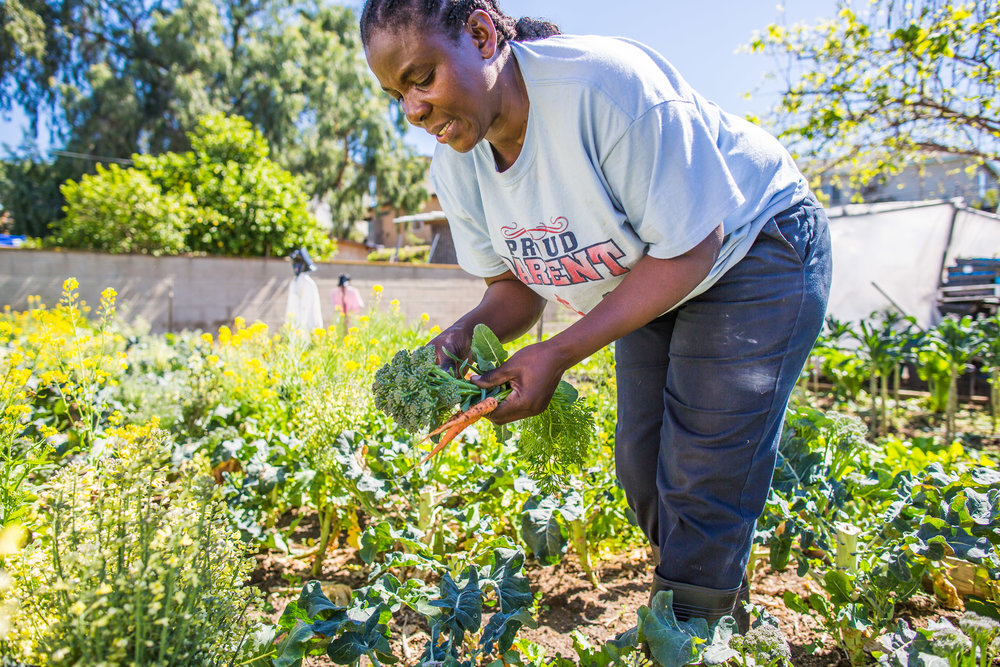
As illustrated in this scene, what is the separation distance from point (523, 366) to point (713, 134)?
641 millimetres

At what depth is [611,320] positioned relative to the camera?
1297 millimetres

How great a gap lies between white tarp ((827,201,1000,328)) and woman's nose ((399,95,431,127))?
8.29 m

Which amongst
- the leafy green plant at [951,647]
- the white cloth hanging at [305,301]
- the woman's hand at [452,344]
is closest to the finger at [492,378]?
the woman's hand at [452,344]

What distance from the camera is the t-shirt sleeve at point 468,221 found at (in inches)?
66.6

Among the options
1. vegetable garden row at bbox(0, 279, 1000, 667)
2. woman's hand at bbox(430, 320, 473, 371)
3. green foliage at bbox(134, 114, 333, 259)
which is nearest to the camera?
vegetable garden row at bbox(0, 279, 1000, 667)

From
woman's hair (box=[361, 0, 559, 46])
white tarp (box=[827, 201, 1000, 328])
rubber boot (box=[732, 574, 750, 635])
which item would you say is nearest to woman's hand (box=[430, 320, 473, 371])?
woman's hair (box=[361, 0, 559, 46])

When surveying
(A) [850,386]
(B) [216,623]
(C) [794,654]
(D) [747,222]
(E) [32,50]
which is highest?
(E) [32,50]

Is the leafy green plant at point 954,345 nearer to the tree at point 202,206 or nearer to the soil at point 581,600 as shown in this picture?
the soil at point 581,600

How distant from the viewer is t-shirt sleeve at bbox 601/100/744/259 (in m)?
1.24

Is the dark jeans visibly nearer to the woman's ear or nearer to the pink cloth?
the woman's ear

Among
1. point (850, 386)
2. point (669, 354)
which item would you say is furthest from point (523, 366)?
point (850, 386)

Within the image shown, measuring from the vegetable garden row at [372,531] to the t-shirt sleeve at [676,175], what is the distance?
2.00 ft

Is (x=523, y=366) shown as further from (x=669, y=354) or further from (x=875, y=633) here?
(x=875, y=633)

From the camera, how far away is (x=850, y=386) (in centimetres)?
590
